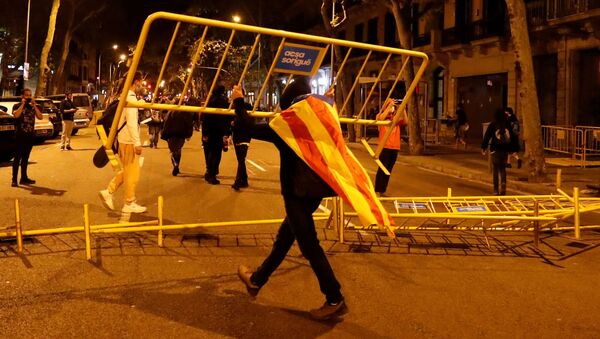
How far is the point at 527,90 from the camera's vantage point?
1498cm

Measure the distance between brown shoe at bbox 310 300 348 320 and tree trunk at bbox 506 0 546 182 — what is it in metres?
11.3

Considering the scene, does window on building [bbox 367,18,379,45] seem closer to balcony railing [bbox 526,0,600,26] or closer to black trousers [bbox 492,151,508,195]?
balcony railing [bbox 526,0,600,26]

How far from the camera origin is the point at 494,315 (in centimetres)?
473

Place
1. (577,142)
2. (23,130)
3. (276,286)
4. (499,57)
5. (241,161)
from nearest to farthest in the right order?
(276,286) → (241,161) → (23,130) → (577,142) → (499,57)

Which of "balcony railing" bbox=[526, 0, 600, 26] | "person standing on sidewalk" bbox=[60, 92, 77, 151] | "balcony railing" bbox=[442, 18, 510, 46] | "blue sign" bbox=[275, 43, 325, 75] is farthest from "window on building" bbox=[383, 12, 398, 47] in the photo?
"blue sign" bbox=[275, 43, 325, 75]

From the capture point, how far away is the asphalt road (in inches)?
174

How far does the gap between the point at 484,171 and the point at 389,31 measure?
25410 mm

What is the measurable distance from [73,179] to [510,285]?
951 cm

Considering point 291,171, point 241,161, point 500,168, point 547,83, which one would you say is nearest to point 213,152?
point 241,161

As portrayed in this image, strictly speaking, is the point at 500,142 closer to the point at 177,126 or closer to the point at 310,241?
A: the point at 177,126

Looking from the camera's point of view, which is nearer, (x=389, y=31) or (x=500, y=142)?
(x=500, y=142)

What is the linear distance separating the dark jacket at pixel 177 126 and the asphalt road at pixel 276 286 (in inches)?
153

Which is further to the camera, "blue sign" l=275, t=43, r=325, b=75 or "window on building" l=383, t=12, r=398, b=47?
"window on building" l=383, t=12, r=398, b=47

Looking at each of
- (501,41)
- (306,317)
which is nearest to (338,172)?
(306,317)
